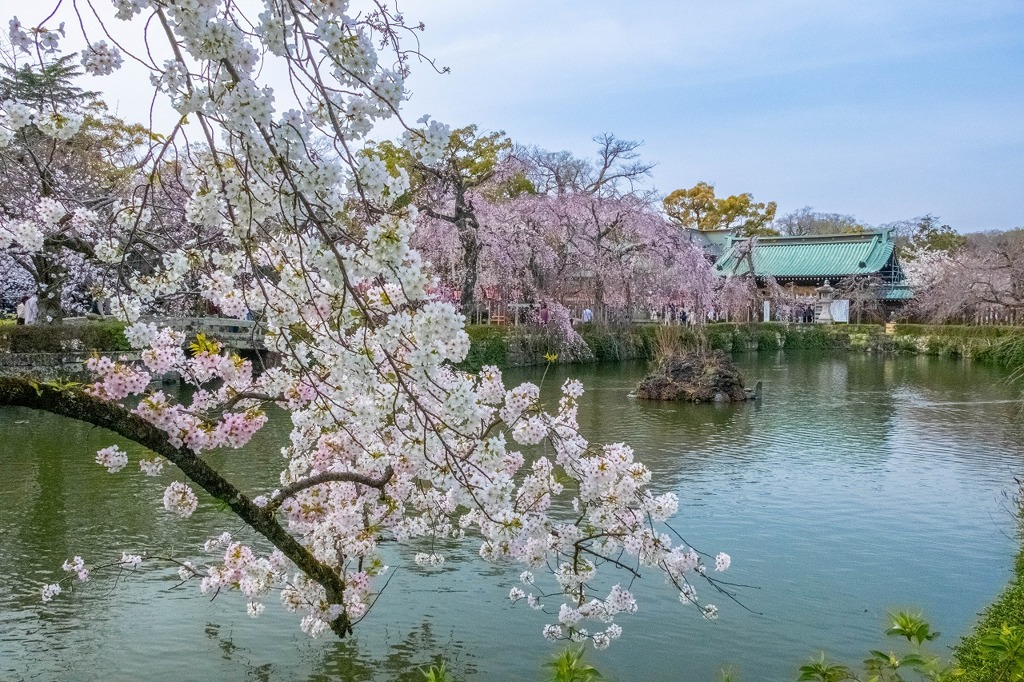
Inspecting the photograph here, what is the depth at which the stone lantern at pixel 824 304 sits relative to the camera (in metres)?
36.7

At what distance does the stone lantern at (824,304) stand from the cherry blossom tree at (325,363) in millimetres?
34176

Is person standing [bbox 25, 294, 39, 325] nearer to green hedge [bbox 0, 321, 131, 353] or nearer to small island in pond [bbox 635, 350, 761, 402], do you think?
green hedge [bbox 0, 321, 131, 353]

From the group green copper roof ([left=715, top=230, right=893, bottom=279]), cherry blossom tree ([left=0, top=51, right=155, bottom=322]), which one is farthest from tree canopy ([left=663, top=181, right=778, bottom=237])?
cherry blossom tree ([left=0, top=51, right=155, bottom=322])

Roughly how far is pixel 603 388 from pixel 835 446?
20.1ft

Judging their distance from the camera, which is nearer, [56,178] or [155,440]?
[155,440]

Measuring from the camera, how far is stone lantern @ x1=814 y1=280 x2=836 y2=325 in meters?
36.7

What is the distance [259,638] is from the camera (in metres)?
4.62

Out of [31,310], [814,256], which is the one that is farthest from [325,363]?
[814,256]

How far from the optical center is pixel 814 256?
38.9 m

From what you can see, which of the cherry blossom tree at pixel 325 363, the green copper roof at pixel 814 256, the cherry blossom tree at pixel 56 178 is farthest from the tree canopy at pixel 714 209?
the cherry blossom tree at pixel 325 363

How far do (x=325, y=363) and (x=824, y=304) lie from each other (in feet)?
120

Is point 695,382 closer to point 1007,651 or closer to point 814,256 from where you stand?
point 1007,651

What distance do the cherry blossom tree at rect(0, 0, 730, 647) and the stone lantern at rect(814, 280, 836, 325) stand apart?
3418cm

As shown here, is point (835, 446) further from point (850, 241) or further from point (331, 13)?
point (850, 241)
